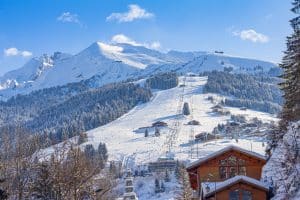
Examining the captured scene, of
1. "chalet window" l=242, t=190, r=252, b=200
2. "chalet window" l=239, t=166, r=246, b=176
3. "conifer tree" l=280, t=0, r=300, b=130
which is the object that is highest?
"conifer tree" l=280, t=0, r=300, b=130

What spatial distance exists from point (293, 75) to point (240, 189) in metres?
16.9

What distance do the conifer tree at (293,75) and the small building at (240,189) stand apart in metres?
9.08

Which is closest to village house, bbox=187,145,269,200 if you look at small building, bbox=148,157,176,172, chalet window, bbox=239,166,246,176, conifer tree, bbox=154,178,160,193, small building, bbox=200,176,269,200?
chalet window, bbox=239,166,246,176

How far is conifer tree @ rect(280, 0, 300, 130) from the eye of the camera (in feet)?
139

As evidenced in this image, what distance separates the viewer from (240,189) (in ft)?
118

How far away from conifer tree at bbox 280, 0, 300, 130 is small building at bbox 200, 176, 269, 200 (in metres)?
9.08

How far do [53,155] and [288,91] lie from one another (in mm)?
25645

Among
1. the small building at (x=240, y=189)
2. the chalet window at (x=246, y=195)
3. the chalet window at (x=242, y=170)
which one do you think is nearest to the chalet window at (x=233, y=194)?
the small building at (x=240, y=189)

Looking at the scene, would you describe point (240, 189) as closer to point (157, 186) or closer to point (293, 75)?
point (293, 75)

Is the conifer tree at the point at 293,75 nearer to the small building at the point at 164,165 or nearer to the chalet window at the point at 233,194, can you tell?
the chalet window at the point at 233,194

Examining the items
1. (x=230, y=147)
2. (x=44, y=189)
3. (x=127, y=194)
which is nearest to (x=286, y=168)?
(x=230, y=147)

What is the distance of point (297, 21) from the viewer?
3975cm

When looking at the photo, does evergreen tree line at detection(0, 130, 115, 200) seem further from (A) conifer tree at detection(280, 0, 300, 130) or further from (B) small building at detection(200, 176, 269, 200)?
(A) conifer tree at detection(280, 0, 300, 130)

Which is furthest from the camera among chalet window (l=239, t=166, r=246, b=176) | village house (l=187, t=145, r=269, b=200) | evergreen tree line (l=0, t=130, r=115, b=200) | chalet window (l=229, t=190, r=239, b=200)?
chalet window (l=239, t=166, r=246, b=176)
